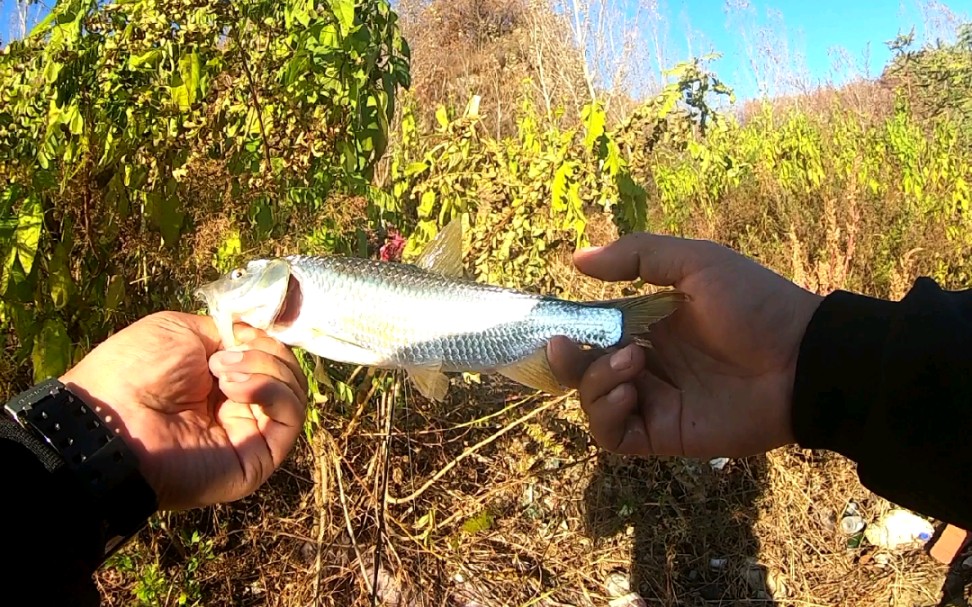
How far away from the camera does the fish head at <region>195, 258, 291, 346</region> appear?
184 centimetres

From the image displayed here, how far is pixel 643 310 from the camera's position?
1855 millimetres

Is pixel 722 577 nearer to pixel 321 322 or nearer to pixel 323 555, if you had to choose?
pixel 323 555

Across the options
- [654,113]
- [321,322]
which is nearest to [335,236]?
[321,322]

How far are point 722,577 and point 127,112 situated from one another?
3.66 metres

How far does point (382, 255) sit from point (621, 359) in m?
1.62

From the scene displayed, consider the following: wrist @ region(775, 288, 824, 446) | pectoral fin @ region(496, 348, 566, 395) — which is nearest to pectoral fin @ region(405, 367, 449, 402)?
pectoral fin @ region(496, 348, 566, 395)

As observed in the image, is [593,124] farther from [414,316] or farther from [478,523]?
[478,523]

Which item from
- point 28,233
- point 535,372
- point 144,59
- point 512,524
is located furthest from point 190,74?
point 512,524

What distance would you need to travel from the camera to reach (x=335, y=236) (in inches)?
103

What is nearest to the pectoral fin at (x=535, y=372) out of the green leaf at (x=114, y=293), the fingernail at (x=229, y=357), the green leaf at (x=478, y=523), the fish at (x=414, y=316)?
the fish at (x=414, y=316)

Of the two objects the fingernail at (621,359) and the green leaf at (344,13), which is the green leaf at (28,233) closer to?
the green leaf at (344,13)

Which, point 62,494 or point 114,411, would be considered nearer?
point 62,494

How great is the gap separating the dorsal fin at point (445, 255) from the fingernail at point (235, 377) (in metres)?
0.54

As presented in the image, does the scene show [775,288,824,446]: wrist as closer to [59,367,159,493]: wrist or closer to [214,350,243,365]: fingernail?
[214,350,243,365]: fingernail
